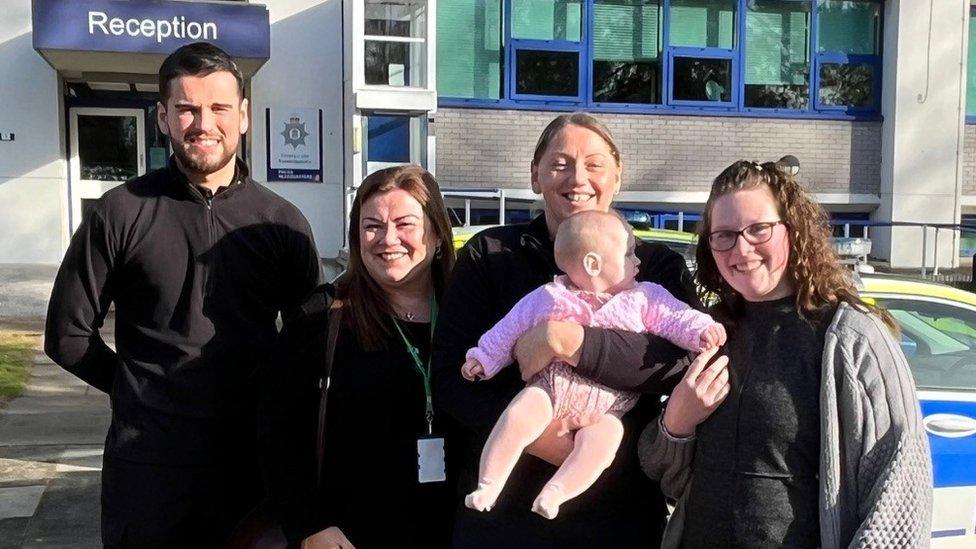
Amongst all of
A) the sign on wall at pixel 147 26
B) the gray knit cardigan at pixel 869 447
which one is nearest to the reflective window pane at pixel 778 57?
the sign on wall at pixel 147 26

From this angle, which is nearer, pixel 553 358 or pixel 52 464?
pixel 553 358

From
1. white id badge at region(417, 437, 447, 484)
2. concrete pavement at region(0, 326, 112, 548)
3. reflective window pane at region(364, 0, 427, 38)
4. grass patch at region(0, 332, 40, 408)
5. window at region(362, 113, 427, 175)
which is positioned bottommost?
concrete pavement at region(0, 326, 112, 548)

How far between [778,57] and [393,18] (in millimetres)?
6303

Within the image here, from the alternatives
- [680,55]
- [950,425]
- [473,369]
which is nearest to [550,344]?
[473,369]

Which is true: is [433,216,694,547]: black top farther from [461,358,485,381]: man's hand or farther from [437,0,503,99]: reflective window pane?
[437,0,503,99]: reflective window pane


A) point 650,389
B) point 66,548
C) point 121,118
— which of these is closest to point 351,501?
point 650,389

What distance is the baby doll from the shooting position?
90.4 inches

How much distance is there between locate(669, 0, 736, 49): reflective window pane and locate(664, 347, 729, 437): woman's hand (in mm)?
14107

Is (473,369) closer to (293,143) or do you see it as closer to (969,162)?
(293,143)

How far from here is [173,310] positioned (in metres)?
2.99

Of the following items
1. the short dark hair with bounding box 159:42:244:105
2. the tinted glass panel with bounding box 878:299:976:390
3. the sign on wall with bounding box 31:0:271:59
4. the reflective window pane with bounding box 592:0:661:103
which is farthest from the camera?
the reflective window pane with bounding box 592:0:661:103

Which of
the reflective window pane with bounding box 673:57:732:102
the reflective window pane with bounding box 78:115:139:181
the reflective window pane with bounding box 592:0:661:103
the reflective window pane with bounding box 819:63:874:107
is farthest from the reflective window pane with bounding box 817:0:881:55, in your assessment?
the reflective window pane with bounding box 78:115:139:181

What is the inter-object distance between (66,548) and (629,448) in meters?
3.78

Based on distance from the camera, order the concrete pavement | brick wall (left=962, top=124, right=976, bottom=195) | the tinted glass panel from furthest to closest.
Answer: brick wall (left=962, top=124, right=976, bottom=195)
the concrete pavement
the tinted glass panel
